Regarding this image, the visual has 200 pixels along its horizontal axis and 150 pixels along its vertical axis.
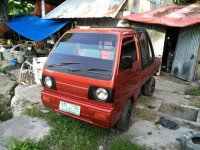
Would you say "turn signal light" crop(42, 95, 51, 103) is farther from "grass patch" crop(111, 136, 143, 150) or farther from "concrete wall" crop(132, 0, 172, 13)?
"concrete wall" crop(132, 0, 172, 13)

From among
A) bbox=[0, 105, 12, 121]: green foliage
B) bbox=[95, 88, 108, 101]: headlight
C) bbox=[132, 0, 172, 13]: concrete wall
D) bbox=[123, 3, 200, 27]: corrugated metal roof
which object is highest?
bbox=[132, 0, 172, 13]: concrete wall

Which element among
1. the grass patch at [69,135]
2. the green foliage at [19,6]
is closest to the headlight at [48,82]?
the grass patch at [69,135]

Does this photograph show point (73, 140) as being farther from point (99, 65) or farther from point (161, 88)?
point (161, 88)

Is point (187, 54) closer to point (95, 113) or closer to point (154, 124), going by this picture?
point (154, 124)

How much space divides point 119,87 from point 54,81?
4.04 feet

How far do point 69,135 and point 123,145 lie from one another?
1.05 m

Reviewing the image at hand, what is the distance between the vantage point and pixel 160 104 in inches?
221

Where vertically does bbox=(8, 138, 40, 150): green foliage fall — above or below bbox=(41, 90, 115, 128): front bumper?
below

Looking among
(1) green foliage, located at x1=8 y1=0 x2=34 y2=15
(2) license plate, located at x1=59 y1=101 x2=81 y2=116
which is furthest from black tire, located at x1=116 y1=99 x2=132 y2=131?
(1) green foliage, located at x1=8 y1=0 x2=34 y2=15

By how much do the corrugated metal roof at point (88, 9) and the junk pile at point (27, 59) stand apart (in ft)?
6.98

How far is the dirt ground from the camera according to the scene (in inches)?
149

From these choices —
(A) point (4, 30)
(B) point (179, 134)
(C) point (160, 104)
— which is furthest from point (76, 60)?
(A) point (4, 30)

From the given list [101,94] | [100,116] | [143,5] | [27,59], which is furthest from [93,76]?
[143,5]

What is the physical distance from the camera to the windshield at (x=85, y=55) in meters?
3.28
